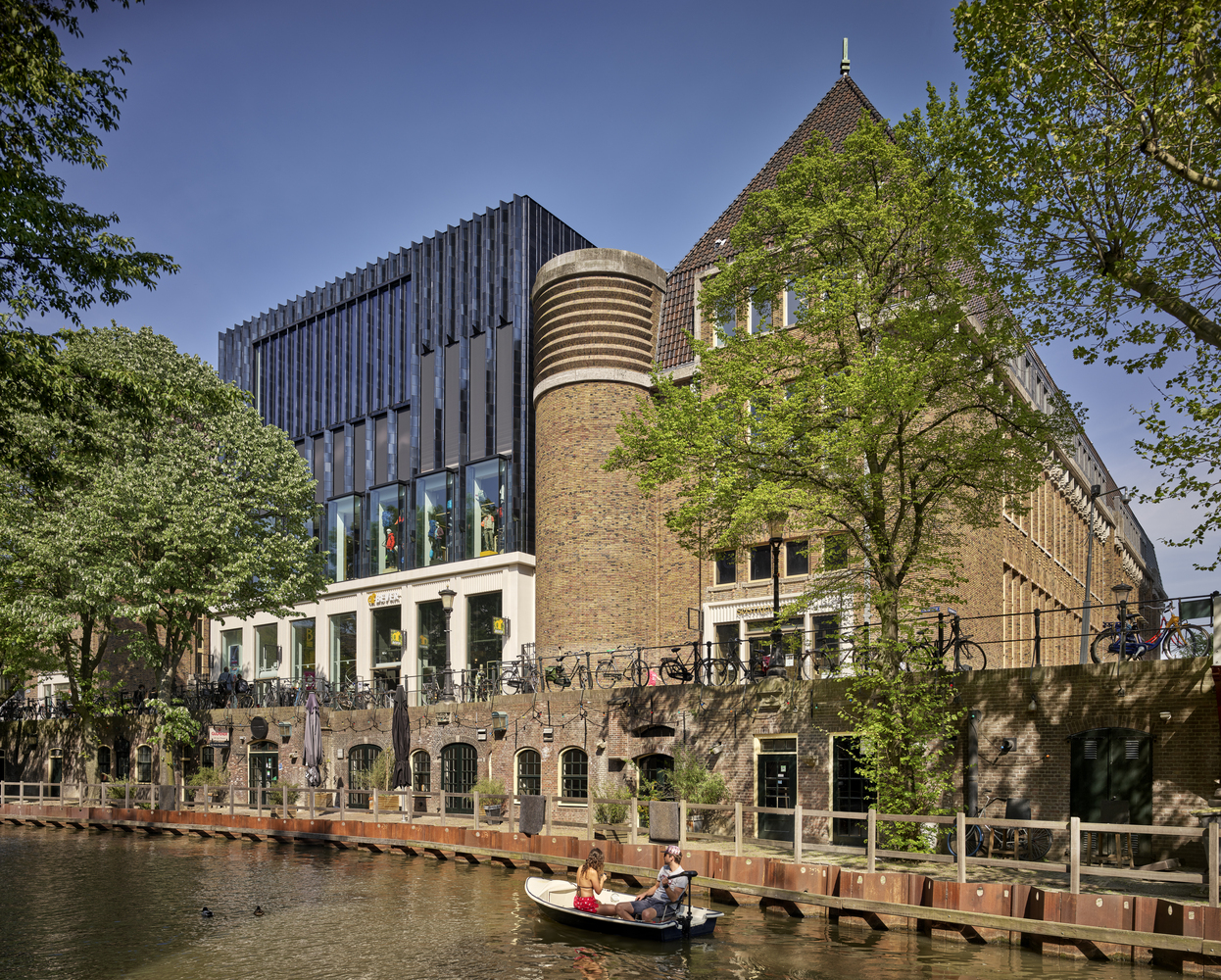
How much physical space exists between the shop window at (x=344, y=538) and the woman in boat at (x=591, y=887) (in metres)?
29.8

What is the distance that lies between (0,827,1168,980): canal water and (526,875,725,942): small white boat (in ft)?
0.61

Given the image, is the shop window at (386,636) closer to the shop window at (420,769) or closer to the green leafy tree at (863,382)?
the shop window at (420,769)

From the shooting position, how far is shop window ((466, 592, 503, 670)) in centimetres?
3741

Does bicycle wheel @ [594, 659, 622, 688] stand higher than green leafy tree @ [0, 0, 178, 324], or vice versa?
green leafy tree @ [0, 0, 178, 324]

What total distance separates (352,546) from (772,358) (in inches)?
1143

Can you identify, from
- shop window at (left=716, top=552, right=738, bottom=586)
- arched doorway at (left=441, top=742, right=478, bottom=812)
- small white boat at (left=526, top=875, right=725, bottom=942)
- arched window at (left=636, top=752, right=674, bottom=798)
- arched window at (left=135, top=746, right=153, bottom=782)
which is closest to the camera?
small white boat at (left=526, top=875, right=725, bottom=942)

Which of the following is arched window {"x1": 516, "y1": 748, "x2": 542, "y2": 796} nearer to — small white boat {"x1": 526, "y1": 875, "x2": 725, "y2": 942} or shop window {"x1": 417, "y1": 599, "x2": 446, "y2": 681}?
shop window {"x1": 417, "y1": 599, "x2": 446, "y2": 681}

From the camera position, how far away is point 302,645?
46.2 m

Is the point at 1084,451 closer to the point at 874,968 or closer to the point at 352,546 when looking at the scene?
the point at 352,546

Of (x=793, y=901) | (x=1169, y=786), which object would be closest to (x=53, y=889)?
(x=793, y=901)

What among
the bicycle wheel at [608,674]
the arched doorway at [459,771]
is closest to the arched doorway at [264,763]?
the arched doorway at [459,771]

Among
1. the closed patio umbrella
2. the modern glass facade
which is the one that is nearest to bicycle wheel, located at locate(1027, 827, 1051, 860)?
the closed patio umbrella

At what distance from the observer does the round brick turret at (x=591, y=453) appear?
109ft

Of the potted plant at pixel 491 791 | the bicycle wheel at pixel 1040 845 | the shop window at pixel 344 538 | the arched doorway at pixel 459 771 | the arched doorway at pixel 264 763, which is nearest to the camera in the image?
the bicycle wheel at pixel 1040 845
